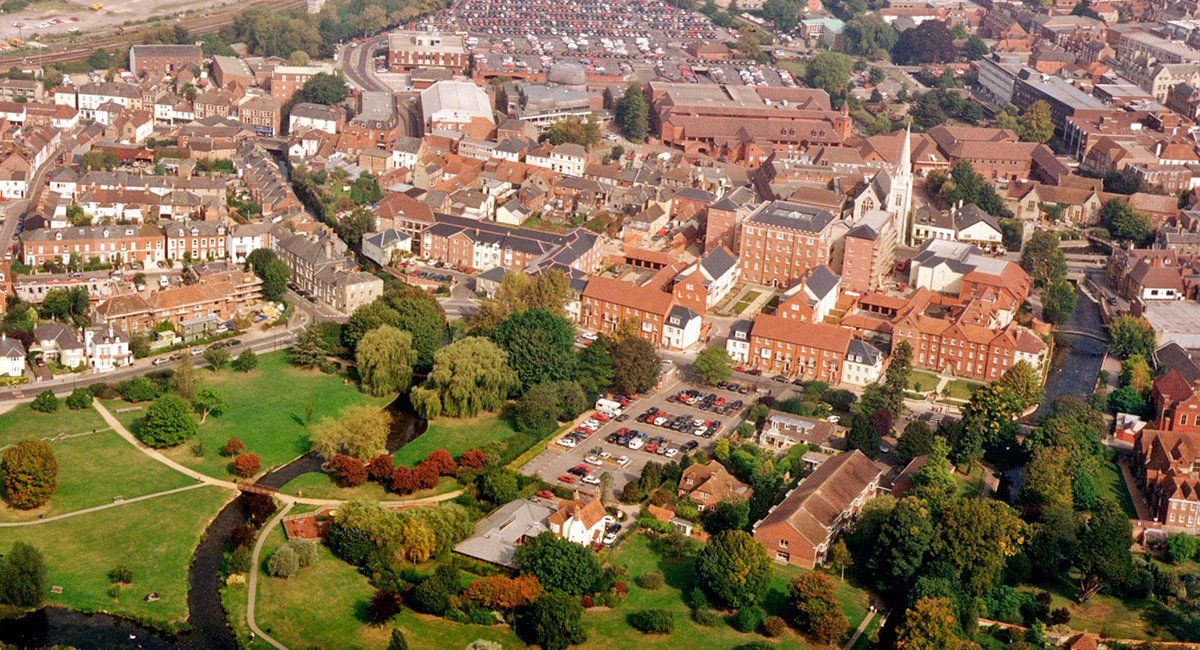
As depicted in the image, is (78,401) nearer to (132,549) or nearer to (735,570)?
(132,549)

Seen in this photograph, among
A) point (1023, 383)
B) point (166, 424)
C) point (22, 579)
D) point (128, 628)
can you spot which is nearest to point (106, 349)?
point (166, 424)

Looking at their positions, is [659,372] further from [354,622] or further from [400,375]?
[354,622]

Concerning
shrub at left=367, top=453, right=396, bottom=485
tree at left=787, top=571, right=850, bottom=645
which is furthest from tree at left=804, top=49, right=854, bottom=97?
tree at left=787, top=571, right=850, bottom=645

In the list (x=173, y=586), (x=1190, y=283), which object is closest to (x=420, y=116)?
(x=1190, y=283)

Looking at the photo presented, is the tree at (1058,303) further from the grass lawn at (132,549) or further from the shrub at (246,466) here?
the grass lawn at (132,549)

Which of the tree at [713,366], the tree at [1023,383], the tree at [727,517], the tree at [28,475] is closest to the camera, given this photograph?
the tree at [28,475]

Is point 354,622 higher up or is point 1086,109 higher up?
point 1086,109

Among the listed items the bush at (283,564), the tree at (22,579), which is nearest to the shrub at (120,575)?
the tree at (22,579)

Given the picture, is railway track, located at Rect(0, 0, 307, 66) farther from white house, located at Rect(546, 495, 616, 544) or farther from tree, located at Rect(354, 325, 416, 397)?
white house, located at Rect(546, 495, 616, 544)
